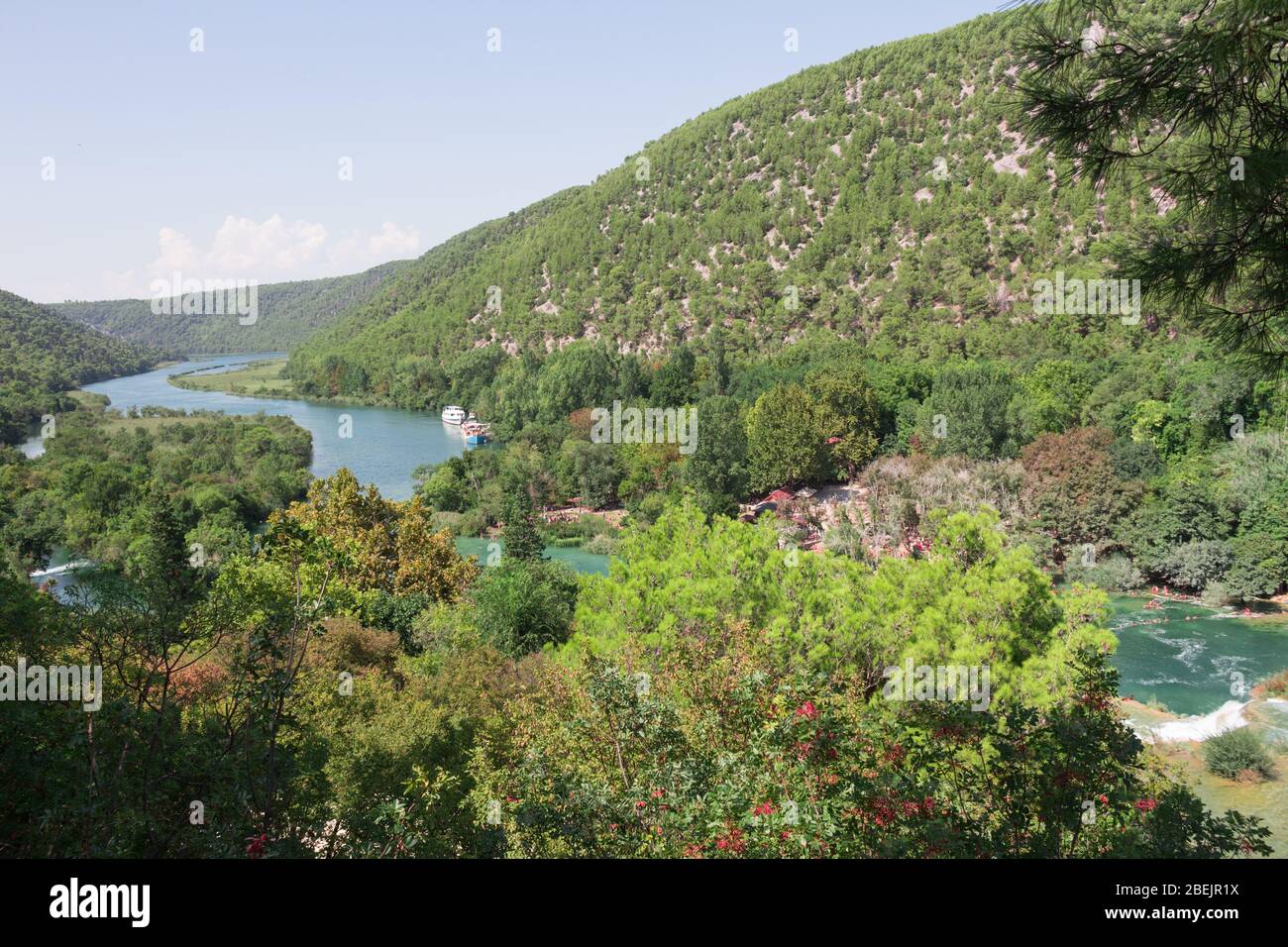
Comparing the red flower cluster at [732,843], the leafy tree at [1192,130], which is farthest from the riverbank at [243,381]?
the leafy tree at [1192,130]

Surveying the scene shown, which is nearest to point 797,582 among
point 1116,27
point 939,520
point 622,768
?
point 939,520

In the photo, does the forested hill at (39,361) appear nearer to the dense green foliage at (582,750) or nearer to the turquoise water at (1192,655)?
the dense green foliage at (582,750)

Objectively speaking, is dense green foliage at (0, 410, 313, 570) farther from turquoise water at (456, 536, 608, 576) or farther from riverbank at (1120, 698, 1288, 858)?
riverbank at (1120, 698, 1288, 858)

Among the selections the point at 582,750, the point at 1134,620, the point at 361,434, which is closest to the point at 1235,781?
the point at 1134,620

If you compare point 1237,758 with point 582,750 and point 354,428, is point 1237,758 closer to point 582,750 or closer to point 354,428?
point 582,750

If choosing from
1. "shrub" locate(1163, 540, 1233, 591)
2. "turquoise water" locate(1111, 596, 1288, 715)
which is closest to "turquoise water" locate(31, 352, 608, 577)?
"turquoise water" locate(1111, 596, 1288, 715)
